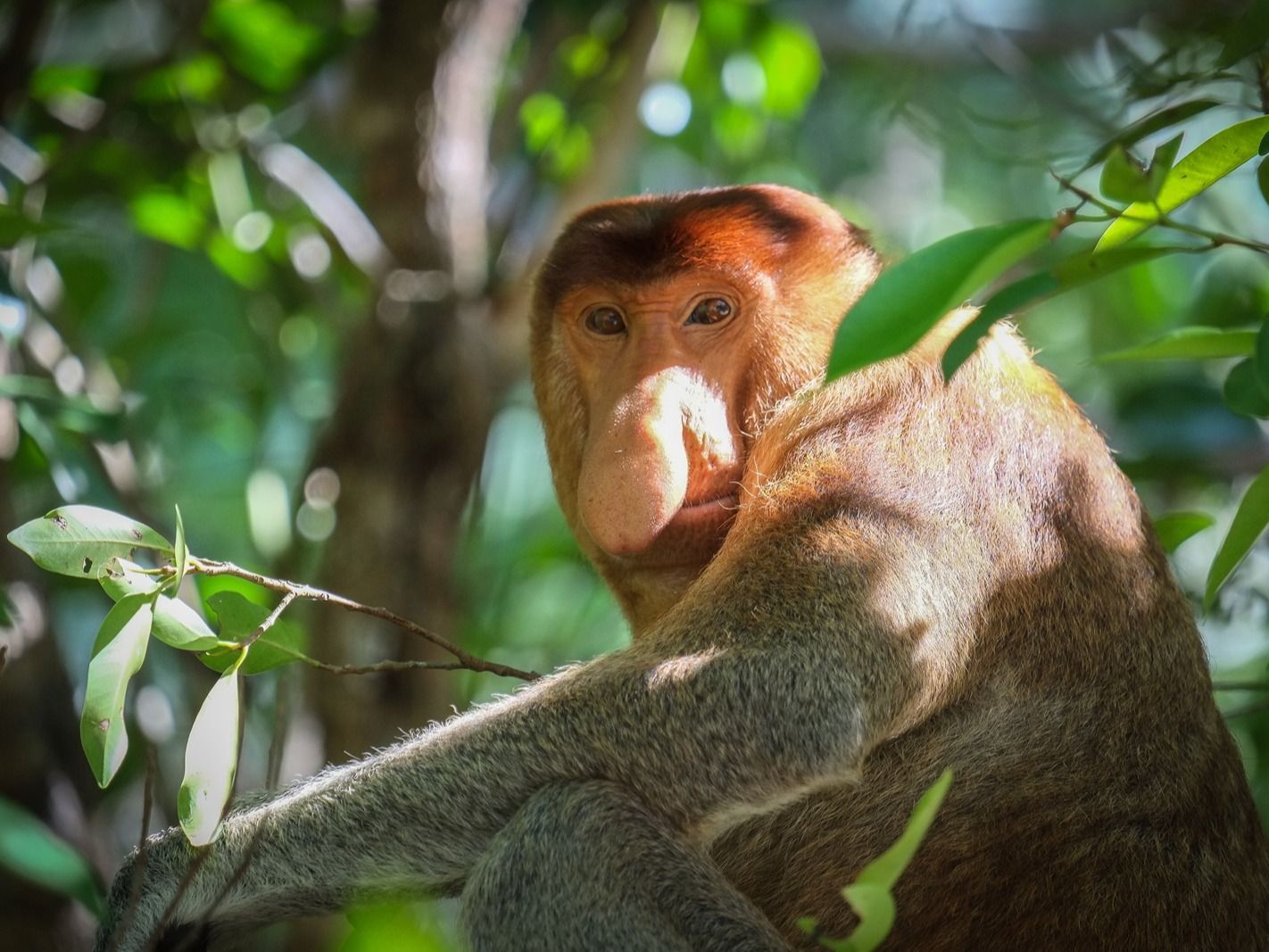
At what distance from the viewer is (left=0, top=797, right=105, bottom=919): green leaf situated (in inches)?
129

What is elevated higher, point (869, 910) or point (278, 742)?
point (278, 742)

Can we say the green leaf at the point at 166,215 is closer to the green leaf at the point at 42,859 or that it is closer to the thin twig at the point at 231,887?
the green leaf at the point at 42,859

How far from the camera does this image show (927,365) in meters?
3.43

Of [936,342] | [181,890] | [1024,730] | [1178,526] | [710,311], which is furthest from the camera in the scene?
[710,311]

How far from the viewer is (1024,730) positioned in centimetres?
318

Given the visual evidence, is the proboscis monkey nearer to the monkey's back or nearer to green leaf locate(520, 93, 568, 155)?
the monkey's back

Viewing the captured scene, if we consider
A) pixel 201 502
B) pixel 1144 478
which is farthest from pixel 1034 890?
pixel 201 502

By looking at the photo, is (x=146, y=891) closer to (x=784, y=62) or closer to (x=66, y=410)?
(x=66, y=410)

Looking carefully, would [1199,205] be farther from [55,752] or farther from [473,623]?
[55,752]

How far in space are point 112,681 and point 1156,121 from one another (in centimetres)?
260

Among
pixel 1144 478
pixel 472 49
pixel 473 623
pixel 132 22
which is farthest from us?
pixel 132 22

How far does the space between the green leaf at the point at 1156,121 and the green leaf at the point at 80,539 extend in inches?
83.5

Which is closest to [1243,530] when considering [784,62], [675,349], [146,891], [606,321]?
[675,349]

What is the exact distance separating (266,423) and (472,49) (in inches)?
76.4
